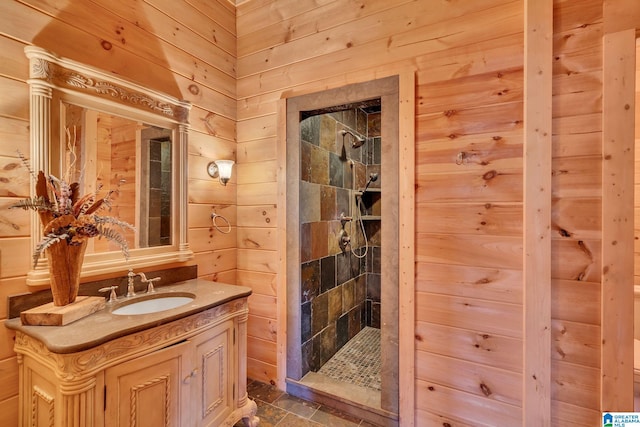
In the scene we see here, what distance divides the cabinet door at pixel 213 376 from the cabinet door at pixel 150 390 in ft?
0.21

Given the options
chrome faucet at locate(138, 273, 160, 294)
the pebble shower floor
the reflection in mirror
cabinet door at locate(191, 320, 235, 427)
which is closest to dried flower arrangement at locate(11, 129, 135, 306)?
the reflection in mirror

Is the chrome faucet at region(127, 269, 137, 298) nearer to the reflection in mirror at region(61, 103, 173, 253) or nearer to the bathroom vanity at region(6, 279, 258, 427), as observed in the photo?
the bathroom vanity at region(6, 279, 258, 427)

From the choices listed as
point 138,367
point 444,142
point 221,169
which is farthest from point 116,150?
point 444,142

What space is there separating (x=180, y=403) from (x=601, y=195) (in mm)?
2220

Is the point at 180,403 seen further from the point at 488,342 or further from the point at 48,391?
the point at 488,342

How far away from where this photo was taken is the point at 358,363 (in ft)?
8.11

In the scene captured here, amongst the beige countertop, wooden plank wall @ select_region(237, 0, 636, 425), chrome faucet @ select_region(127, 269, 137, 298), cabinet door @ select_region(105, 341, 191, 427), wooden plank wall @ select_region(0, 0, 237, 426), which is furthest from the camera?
chrome faucet @ select_region(127, 269, 137, 298)

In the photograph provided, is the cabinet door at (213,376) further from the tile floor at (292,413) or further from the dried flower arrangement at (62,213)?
the dried flower arrangement at (62,213)

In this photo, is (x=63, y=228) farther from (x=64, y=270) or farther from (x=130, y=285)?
(x=130, y=285)

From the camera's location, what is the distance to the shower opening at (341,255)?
1751 millimetres

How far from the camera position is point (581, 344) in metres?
1.35

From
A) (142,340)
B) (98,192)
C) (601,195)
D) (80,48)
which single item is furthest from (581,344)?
(80,48)

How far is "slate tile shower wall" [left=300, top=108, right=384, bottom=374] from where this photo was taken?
2207 millimetres

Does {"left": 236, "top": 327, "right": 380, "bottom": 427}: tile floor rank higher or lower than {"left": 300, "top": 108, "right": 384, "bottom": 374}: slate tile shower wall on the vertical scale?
lower
